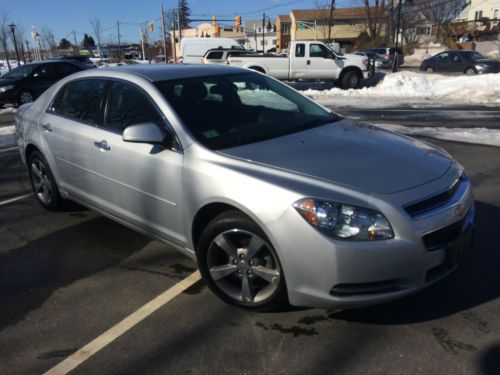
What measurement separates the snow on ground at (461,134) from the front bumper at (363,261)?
5685mm

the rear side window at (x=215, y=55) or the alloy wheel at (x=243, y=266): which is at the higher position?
the rear side window at (x=215, y=55)

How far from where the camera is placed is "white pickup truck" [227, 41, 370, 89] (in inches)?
728

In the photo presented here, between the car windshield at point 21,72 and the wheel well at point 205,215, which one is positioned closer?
the wheel well at point 205,215

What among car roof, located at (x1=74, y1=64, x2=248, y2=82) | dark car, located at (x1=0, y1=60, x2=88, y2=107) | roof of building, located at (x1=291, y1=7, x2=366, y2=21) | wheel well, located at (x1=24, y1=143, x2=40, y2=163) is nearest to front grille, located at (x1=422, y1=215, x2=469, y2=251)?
car roof, located at (x1=74, y1=64, x2=248, y2=82)

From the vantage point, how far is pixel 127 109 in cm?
376

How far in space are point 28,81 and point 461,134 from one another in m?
13.8

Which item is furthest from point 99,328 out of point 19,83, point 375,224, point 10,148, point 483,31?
point 483,31

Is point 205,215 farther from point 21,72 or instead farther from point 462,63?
point 462,63

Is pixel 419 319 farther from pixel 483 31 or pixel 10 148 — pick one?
pixel 483 31

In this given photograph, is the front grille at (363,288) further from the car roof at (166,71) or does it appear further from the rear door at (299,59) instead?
the rear door at (299,59)

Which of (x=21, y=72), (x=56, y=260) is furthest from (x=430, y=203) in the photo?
(x=21, y=72)

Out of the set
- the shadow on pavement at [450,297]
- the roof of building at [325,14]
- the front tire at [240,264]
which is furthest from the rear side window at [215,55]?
the roof of building at [325,14]

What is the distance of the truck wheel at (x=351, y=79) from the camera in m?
18.6

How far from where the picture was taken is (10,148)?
8758mm
